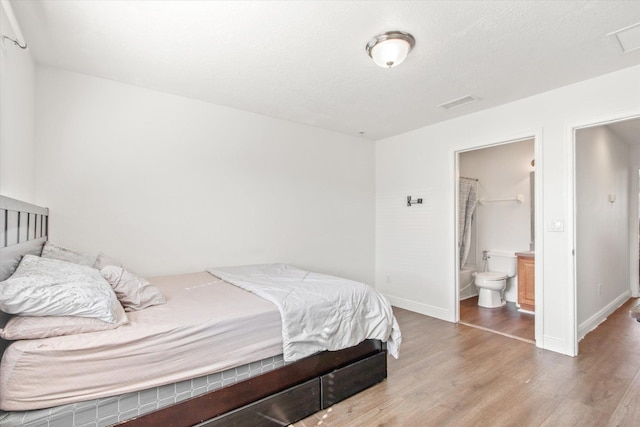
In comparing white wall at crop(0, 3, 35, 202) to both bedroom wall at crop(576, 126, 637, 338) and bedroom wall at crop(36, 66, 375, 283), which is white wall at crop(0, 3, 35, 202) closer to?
bedroom wall at crop(36, 66, 375, 283)

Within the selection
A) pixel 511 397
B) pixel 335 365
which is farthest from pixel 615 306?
pixel 335 365

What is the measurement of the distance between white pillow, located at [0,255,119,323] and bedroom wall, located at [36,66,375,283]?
123 cm

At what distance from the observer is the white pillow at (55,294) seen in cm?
128

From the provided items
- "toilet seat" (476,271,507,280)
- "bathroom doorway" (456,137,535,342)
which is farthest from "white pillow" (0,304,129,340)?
"toilet seat" (476,271,507,280)

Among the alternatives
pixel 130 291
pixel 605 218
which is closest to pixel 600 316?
pixel 605 218

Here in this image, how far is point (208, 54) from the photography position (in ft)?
7.67

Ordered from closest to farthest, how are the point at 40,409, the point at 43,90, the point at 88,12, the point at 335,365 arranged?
the point at 40,409
the point at 88,12
the point at 335,365
the point at 43,90

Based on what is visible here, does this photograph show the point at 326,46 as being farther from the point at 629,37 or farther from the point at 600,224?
Answer: the point at 600,224

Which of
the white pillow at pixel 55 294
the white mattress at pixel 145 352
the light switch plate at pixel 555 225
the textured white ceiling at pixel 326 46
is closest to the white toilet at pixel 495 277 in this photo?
the light switch plate at pixel 555 225

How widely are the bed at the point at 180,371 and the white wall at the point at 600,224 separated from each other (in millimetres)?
2561

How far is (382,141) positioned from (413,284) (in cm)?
208

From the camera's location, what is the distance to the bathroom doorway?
14.0 feet

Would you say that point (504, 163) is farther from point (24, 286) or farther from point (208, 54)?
point (24, 286)

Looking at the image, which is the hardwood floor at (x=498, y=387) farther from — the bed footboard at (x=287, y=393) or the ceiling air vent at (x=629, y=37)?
the ceiling air vent at (x=629, y=37)
